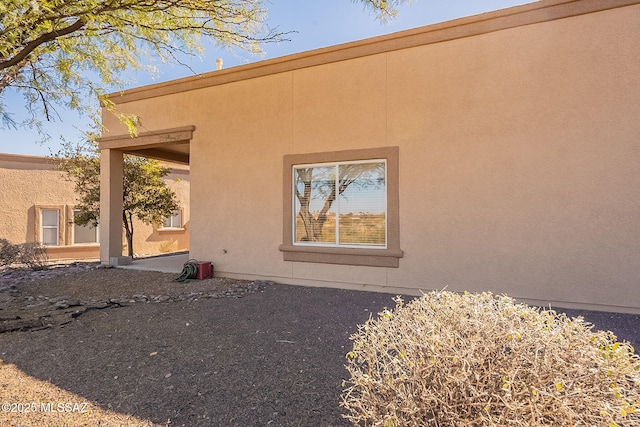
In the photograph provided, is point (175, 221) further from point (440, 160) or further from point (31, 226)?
point (440, 160)

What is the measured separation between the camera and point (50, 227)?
15.5 m

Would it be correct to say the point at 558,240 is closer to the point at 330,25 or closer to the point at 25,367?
the point at 330,25

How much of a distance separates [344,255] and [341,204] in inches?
42.1

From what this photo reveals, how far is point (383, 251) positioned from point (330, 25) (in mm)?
4519

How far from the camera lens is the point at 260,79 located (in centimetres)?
826

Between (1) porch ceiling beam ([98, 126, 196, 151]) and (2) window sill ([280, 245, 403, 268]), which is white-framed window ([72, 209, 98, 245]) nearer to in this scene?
(1) porch ceiling beam ([98, 126, 196, 151])

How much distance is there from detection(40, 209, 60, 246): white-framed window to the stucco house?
1056cm

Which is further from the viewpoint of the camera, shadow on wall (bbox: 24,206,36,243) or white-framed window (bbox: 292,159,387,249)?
shadow on wall (bbox: 24,206,36,243)

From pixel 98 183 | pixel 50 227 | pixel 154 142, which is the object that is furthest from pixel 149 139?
Result: pixel 50 227

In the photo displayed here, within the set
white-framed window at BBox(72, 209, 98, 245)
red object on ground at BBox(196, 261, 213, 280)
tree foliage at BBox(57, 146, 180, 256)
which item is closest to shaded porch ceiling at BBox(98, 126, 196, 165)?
tree foliage at BBox(57, 146, 180, 256)

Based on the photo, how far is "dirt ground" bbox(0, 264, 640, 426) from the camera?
2811 millimetres

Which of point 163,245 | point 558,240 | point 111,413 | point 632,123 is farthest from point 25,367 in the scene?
point 163,245

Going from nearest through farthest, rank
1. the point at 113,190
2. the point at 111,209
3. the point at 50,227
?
the point at 111,209, the point at 113,190, the point at 50,227

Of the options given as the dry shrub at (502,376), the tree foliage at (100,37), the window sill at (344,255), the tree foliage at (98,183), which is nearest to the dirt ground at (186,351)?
the window sill at (344,255)
